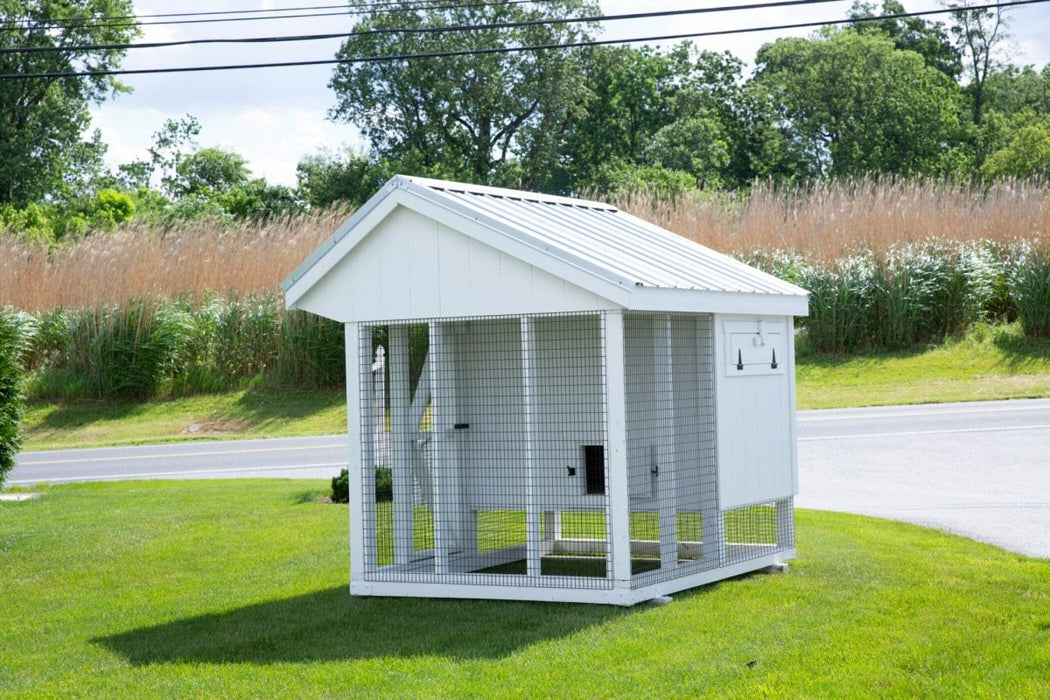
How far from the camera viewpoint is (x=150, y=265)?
2403 cm

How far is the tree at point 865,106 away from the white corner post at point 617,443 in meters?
Result: 42.2

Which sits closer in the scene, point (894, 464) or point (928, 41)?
point (894, 464)

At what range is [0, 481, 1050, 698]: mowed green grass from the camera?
233 inches

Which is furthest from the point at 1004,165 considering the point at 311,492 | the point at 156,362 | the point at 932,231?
the point at 311,492

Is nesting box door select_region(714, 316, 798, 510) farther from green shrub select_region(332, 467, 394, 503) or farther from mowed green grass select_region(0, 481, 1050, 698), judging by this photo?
green shrub select_region(332, 467, 394, 503)

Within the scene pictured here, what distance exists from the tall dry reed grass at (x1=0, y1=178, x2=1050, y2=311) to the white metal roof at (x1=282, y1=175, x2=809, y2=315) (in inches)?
549

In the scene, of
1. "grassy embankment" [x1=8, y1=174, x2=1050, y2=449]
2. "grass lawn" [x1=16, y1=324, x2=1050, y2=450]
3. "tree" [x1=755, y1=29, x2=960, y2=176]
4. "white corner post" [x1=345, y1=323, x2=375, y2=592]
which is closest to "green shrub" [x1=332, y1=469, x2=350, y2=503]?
"white corner post" [x1=345, y1=323, x2=375, y2=592]

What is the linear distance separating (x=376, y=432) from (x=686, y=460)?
7.32 feet

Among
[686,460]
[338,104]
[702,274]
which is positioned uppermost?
[338,104]

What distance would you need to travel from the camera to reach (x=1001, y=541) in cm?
980

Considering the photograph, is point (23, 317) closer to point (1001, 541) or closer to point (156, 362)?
point (156, 362)

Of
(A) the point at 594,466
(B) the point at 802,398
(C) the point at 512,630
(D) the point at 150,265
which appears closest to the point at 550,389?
(A) the point at 594,466

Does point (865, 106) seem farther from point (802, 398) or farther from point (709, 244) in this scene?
point (802, 398)

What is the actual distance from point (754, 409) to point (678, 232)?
1546cm
